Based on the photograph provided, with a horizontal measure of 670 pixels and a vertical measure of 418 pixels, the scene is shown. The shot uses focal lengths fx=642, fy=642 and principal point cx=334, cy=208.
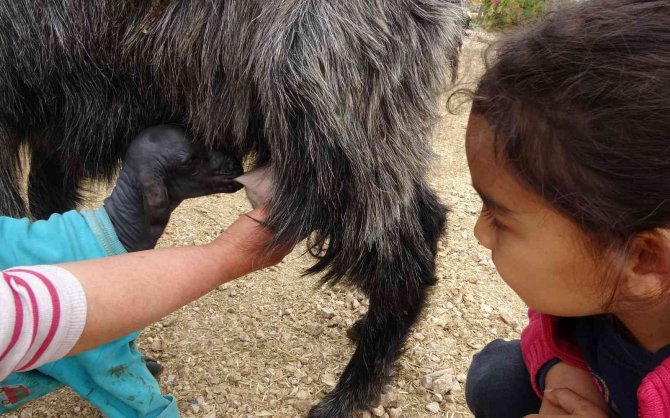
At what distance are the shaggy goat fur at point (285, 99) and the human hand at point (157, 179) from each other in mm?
63

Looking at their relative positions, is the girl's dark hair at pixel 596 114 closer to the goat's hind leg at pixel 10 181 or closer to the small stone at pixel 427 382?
the small stone at pixel 427 382

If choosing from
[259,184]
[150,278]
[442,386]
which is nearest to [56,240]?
[150,278]

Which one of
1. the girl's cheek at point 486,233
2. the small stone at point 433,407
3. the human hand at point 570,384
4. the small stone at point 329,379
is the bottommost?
the small stone at point 433,407

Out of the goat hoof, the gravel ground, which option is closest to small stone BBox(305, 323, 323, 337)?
the gravel ground

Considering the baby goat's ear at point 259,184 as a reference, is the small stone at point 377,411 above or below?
below

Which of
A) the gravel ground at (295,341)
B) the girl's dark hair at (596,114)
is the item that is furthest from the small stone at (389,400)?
the girl's dark hair at (596,114)

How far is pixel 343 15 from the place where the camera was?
1.67 metres

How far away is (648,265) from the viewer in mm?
1105

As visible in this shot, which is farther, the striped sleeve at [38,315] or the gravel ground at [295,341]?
the gravel ground at [295,341]

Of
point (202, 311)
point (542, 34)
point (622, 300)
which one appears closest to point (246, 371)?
point (202, 311)

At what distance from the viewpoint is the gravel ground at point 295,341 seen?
2455 mm

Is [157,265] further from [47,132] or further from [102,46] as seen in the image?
[47,132]

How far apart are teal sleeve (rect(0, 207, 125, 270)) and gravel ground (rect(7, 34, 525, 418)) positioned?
916 millimetres

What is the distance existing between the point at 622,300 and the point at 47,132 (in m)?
1.86
